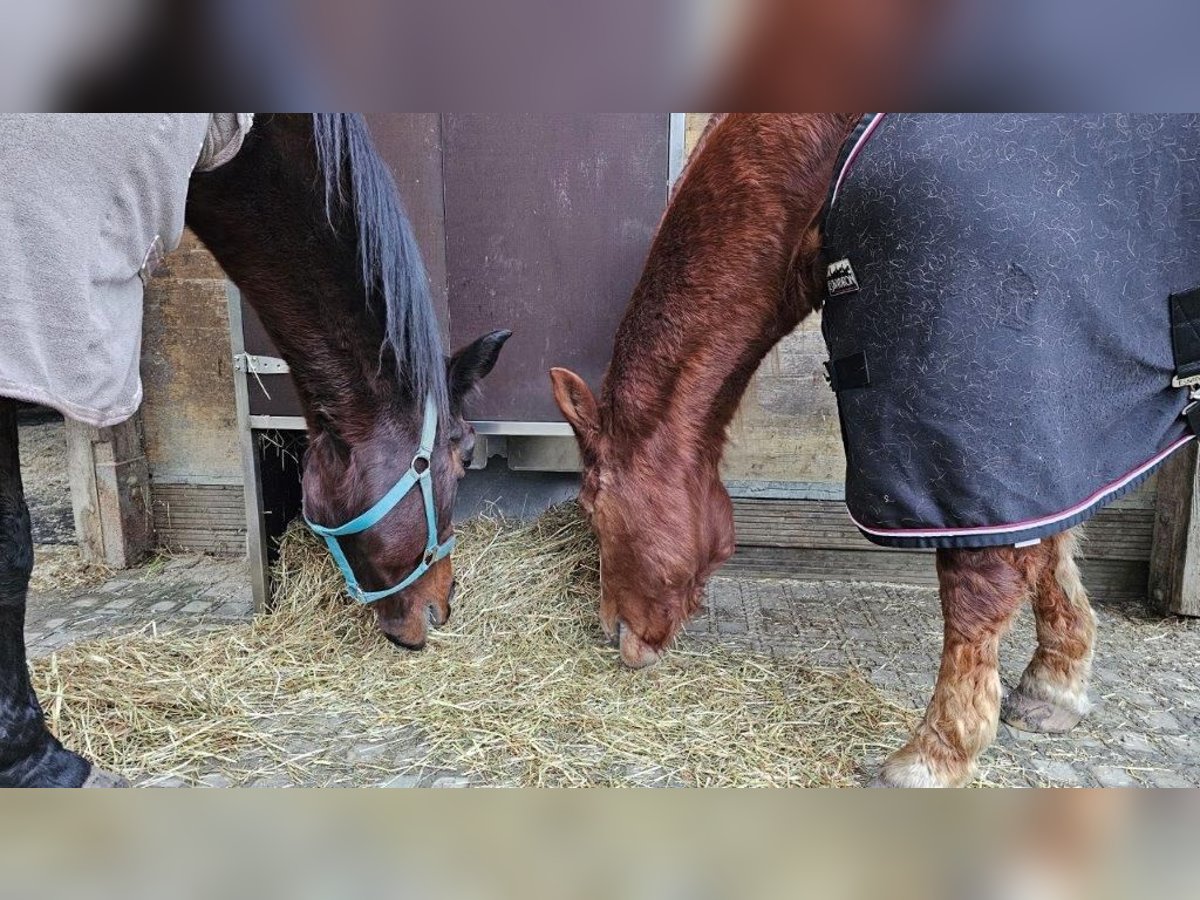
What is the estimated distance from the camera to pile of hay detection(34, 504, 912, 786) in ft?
6.22

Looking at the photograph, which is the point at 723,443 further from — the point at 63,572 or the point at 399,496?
the point at 63,572

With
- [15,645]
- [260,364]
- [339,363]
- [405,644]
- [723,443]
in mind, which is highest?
[339,363]

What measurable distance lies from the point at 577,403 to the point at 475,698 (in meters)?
0.97

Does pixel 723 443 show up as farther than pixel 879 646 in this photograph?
No

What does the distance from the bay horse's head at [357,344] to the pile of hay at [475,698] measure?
10.7 inches

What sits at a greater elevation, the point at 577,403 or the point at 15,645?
the point at 577,403

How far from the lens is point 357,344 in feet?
6.16

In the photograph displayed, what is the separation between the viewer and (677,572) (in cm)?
205

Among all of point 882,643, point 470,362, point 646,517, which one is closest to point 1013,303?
point 646,517

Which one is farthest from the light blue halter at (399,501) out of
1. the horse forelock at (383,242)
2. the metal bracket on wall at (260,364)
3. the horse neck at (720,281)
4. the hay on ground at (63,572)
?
the hay on ground at (63,572)
